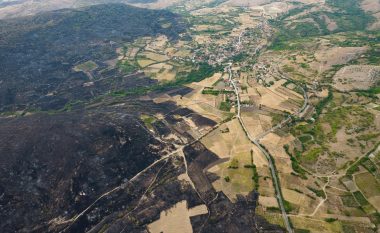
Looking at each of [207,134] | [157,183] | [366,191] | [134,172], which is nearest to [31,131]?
[134,172]

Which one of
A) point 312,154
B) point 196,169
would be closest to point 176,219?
point 196,169

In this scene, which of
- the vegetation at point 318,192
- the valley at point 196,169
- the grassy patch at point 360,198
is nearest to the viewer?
the valley at point 196,169

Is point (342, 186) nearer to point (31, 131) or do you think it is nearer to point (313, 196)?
point (313, 196)

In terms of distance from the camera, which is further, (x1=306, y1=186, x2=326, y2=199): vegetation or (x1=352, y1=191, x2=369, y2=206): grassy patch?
(x1=306, y1=186, x2=326, y2=199): vegetation

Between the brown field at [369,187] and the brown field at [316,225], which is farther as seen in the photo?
the brown field at [369,187]

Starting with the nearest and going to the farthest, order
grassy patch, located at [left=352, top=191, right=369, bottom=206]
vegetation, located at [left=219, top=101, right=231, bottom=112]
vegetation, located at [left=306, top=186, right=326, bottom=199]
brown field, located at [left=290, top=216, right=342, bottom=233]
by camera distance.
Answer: brown field, located at [left=290, top=216, right=342, bottom=233], grassy patch, located at [left=352, top=191, right=369, bottom=206], vegetation, located at [left=306, top=186, right=326, bottom=199], vegetation, located at [left=219, top=101, right=231, bottom=112]

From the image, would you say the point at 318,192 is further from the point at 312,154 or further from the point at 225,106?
the point at 225,106

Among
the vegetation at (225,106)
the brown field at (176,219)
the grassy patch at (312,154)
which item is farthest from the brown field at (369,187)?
the vegetation at (225,106)

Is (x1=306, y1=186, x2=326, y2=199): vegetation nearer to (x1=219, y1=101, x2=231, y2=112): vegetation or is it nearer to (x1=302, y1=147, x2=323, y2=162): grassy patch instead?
(x1=302, y1=147, x2=323, y2=162): grassy patch

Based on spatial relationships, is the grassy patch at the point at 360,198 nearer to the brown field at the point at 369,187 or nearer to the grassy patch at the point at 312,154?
the brown field at the point at 369,187

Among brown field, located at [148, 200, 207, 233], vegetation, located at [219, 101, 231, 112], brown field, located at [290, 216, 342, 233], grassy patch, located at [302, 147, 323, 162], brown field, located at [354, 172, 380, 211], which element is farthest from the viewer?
vegetation, located at [219, 101, 231, 112]

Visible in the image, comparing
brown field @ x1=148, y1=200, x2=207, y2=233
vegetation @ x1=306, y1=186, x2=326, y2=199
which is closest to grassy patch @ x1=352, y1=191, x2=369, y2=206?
vegetation @ x1=306, y1=186, x2=326, y2=199

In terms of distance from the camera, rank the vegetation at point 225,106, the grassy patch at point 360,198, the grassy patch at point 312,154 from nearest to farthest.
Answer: the grassy patch at point 360,198, the grassy patch at point 312,154, the vegetation at point 225,106
